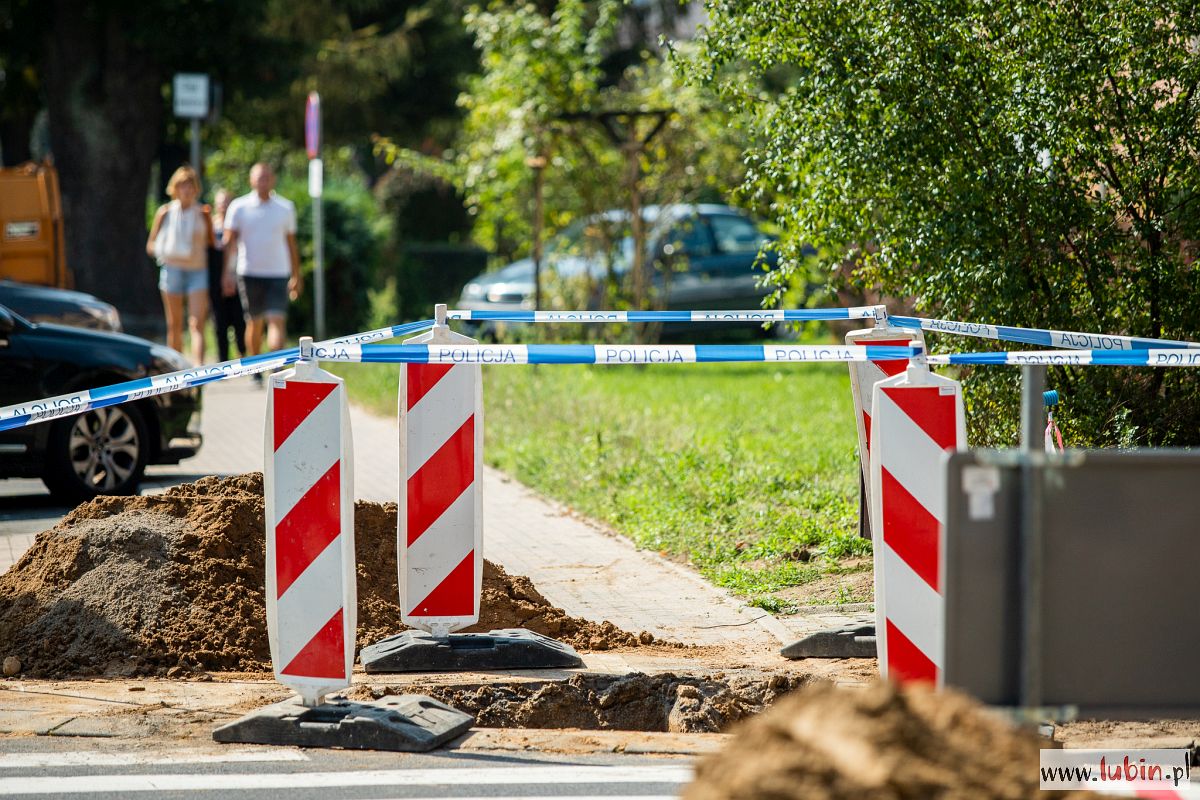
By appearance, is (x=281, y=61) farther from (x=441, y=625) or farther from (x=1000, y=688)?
(x=1000, y=688)

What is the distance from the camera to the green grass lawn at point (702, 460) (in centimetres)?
840

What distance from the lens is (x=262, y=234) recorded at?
15.7 metres

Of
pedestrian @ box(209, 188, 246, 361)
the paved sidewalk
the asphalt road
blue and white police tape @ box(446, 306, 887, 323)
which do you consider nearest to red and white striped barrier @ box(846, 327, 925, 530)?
blue and white police tape @ box(446, 306, 887, 323)

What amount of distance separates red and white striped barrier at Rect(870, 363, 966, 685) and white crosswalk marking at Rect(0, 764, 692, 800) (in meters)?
0.93

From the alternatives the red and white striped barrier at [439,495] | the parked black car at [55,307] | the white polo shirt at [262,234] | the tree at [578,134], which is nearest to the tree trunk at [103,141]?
the tree at [578,134]

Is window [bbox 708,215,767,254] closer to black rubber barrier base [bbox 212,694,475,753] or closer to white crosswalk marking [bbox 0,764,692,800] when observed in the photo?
black rubber barrier base [bbox 212,694,475,753]

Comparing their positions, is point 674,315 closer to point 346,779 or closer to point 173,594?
point 173,594

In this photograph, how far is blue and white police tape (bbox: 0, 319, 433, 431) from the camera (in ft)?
18.8

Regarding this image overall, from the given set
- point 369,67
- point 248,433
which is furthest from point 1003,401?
point 369,67

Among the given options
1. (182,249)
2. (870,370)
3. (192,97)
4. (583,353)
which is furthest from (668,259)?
(583,353)

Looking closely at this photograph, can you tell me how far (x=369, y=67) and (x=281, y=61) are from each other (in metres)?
7.73

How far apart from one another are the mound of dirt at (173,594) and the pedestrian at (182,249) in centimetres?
892

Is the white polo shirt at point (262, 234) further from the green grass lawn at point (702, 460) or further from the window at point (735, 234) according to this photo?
the window at point (735, 234)

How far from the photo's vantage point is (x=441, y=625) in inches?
251
